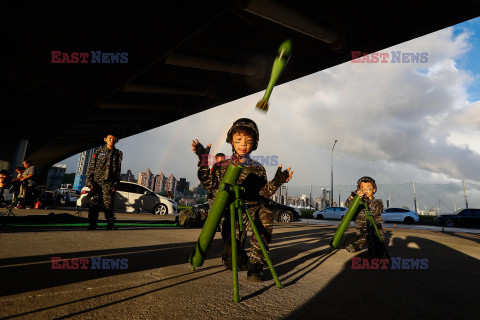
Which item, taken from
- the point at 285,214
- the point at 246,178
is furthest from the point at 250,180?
the point at 285,214

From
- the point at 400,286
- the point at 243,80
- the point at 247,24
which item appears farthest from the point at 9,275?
the point at 243,80

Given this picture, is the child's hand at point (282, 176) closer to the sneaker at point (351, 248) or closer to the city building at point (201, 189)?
the city building at point (201, 189)

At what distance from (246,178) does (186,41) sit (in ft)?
15.0

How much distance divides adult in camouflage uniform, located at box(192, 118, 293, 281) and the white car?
34.9ft

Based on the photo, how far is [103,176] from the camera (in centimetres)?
478

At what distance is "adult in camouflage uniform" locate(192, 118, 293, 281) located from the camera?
234 centimetres

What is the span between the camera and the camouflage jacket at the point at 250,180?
241 cm

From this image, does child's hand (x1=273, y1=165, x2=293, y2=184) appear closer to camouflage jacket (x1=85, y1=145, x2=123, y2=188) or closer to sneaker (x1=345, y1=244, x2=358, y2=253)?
sneaker (x1=345, y1=244, x2=358, y2=253)

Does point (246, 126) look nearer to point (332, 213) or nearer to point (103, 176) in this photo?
point (103, 176)

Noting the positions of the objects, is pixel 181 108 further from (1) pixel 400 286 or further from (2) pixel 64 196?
(2) pixel 64 196

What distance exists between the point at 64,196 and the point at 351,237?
18.0 meters

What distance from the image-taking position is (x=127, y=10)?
4.94m

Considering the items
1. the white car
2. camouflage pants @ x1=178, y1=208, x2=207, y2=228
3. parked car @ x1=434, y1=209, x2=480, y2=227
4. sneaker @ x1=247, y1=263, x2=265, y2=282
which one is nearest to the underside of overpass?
camouflage pants @ x1=178, y1=208, x2=207, y2=228

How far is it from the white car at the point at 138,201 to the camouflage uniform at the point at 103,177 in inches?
284
